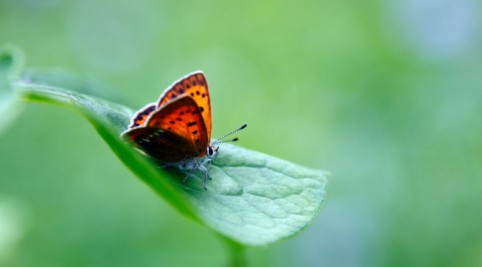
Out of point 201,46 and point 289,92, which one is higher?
point 201,46

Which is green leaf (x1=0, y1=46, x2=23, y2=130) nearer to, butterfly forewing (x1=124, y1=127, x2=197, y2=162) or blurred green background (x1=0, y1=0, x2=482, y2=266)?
butterfly forewing (x1=124, y1=127, x2=197, y2=162)

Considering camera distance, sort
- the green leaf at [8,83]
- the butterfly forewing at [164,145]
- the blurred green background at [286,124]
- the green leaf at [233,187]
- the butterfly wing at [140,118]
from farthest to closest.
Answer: the blurred green background at [286,124], the butterfly forewing at [164,145], the butterfly wing at [140,118], the green leaf at [233,187], the green leaf at [8,83]

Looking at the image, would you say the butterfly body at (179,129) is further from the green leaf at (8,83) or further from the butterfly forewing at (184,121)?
the green leaf at (8,83)

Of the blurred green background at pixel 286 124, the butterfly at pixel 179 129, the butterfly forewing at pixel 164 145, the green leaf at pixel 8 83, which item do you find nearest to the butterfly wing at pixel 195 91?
the butterfly at pixel 179 129

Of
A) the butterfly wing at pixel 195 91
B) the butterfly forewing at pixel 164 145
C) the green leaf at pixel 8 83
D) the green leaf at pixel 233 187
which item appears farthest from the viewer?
the butterfly wing at pixel 195 91

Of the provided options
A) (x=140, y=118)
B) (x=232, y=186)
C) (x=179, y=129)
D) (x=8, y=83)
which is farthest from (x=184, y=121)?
(x=8, y=83)

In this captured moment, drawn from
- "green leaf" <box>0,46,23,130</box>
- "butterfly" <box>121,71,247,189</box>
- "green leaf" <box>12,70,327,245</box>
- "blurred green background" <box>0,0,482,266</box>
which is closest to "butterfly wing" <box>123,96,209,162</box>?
"butterfly" <box>121,71,247,189</box>

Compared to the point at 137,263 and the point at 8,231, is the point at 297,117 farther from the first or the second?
the point at 8,231

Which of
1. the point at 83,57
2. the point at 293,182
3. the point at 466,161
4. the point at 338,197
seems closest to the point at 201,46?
the point at 83,57
